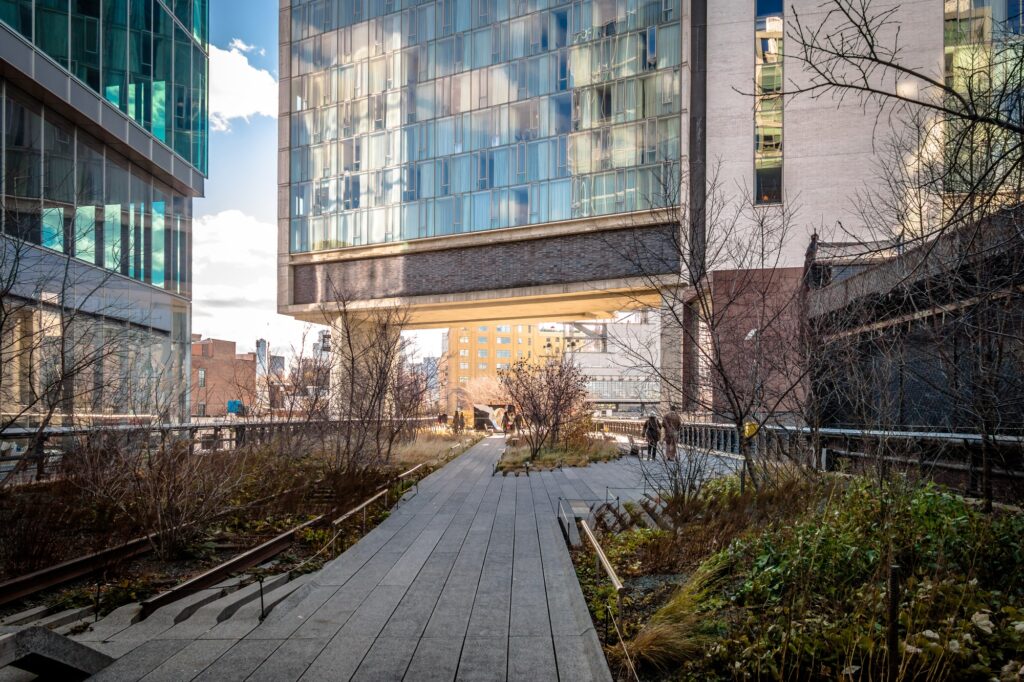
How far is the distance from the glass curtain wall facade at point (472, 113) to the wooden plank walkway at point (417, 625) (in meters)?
31.3

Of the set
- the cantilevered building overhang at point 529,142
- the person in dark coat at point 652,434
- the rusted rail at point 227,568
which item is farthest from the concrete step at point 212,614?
the cantilevered building overhang at point 529,142

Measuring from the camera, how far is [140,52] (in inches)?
1065

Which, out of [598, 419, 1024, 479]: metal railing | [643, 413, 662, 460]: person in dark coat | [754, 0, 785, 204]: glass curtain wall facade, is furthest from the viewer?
[754, 0, 785, 204]: glass curtain wall facade

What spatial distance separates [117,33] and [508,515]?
22.2 metres

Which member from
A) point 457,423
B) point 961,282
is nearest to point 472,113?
point 457,423

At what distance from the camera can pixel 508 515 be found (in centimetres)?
1314

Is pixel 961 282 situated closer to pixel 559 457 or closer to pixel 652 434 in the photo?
pixel 559 457

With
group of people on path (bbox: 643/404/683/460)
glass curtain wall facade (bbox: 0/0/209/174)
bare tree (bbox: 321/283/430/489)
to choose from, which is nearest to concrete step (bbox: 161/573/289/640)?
bare tree (bbox: 321/283/430/489)

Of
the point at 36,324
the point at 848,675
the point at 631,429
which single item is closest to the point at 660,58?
the point at 631,429

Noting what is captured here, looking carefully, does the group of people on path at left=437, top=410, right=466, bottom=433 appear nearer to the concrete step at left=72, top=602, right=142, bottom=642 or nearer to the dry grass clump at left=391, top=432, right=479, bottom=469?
the dry grass clump at left=391, top=432, right=479, bottom=469

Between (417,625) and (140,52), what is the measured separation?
87.7 feet

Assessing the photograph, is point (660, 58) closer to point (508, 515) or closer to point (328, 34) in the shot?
point (328, 34)

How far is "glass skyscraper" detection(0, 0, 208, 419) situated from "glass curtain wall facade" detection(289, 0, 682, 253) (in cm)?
1598

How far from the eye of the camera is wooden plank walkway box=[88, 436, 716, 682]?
18.8 ft
